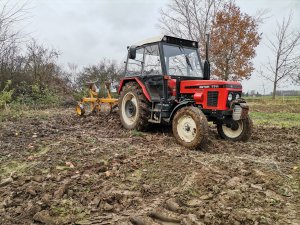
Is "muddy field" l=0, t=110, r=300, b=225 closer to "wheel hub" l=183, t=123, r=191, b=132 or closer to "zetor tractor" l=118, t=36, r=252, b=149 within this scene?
"wheel hub" l=183, t=123, r=191, b=132

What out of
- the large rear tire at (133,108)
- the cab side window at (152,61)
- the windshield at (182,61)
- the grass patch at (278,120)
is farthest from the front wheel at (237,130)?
the grass patch at (278,120)

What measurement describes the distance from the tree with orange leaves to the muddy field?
55.9 feet

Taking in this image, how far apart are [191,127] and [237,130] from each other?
5.03 feet

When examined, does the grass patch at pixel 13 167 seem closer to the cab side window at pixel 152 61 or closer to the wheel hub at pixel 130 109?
the wheel hub at pixel 130 109

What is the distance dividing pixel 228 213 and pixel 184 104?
339 cm

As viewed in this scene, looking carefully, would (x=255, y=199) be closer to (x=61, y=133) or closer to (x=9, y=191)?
(x=9, y=191)

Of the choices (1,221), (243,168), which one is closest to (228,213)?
(243,168)

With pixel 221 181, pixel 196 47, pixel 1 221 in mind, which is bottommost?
pixel 1 221

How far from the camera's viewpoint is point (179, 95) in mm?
7078

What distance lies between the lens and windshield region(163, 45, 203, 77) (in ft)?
23.4

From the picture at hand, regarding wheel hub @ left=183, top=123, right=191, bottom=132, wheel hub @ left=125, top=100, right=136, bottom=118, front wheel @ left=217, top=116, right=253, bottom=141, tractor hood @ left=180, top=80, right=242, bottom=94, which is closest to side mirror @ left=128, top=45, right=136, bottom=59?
wheel hub @ left=125, top=100, right=136, bottom=118

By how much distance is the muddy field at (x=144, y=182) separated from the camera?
10.9ft

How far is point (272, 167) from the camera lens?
15.8 feet

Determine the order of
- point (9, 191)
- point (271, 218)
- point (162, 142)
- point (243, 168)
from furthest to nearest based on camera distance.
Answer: point (162, 142), point (243, 168), point (9, 191), point (271, 218)
